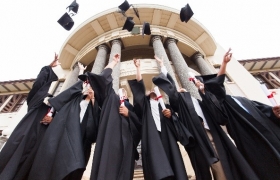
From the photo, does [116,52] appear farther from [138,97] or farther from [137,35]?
[138,97]

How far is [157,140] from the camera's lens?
2.09 metres

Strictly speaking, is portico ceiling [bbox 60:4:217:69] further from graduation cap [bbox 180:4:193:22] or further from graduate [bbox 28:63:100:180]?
graduate [bbox 28:63:100:180]

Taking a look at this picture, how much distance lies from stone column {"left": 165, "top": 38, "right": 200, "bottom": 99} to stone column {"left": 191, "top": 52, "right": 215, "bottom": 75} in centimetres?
149

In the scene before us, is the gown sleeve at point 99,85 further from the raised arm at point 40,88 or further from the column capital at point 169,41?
the column capital at point 169,41

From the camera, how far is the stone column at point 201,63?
8.41 meters

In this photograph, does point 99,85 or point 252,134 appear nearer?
point 252,134

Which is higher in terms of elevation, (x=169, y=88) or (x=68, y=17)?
(x=68, y=17)

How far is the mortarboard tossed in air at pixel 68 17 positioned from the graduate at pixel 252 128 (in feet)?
17.4

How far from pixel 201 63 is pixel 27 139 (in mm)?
8562

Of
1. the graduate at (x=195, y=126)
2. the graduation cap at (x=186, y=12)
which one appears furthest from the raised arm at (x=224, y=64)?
the graduation cap at (x=186, y=12)

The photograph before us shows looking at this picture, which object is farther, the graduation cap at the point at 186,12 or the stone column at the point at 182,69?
the stone column at the point at 182,69

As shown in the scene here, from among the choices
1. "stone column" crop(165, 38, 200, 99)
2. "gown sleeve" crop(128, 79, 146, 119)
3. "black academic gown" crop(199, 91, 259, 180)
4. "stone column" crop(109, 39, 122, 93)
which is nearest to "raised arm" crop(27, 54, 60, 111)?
"gown sleeve" crop(128, 79, 146, 119)

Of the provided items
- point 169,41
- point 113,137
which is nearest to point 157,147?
point 113,137

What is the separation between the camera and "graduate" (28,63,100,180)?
1.82 m
